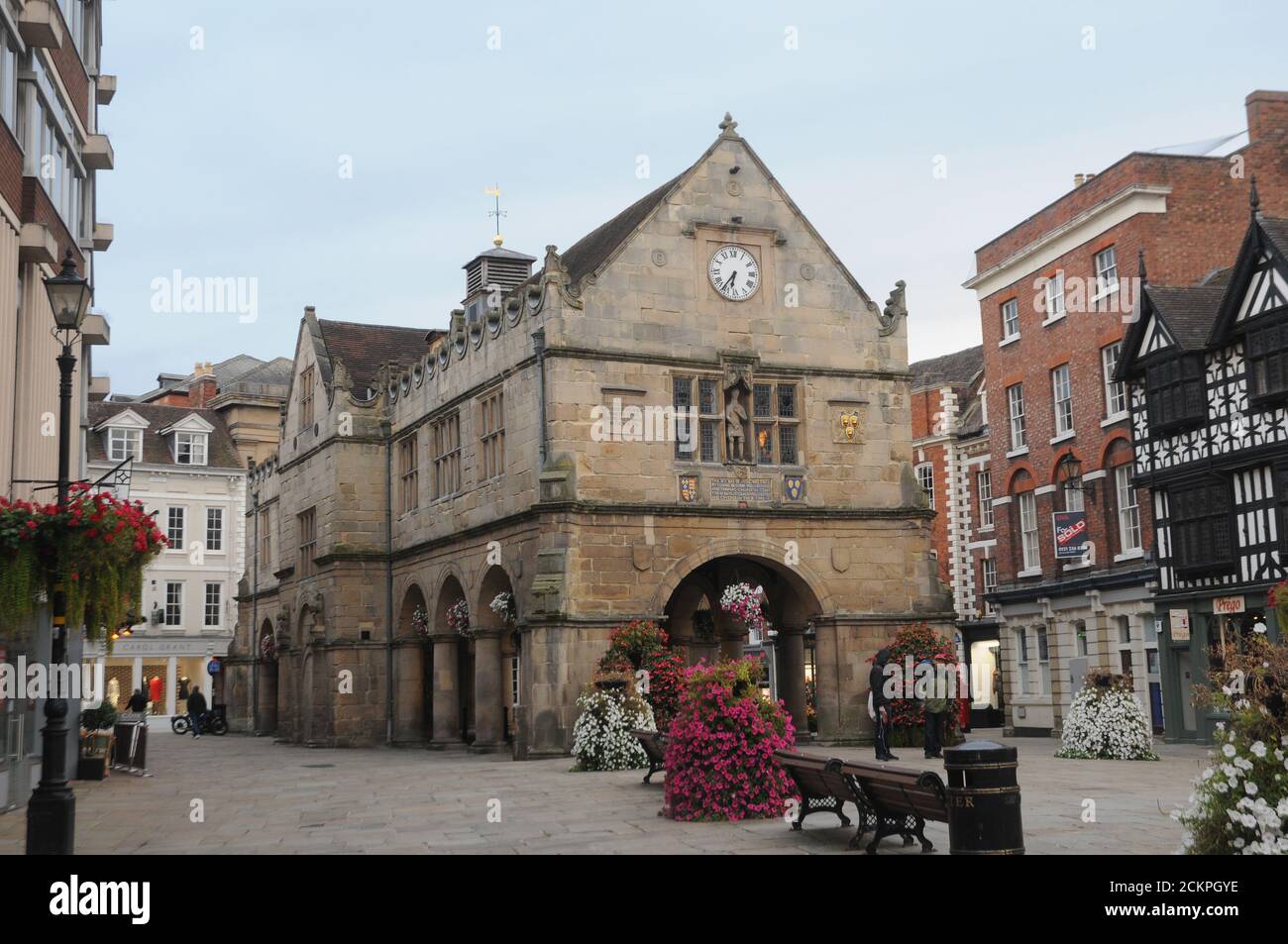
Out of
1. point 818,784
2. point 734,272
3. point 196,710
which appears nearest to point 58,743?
point 818,784

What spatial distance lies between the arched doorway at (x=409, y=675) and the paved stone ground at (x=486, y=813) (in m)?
7.68

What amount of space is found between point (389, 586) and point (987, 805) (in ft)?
85.6

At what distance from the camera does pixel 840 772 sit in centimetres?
1255

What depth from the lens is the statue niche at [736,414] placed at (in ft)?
90.7

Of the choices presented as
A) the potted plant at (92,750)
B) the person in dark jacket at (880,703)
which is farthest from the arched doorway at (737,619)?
the potted plant at (92,750)

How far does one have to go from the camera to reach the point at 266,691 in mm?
45281

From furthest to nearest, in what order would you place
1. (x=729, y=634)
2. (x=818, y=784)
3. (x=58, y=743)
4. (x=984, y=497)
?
1. (x=984, y=497)
2. (x=729, y=634)
3. (x=818, y=784)
4. (x=58, y=743)

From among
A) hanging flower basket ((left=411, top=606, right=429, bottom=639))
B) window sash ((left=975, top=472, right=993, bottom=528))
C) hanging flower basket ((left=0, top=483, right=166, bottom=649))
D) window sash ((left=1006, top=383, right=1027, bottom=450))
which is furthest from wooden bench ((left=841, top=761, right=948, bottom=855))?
window sash ((left=975, top=472, right=993, bottom=528))

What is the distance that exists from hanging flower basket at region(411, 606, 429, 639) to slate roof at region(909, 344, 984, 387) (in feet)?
78.3

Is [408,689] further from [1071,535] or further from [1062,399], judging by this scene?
[1062,399]

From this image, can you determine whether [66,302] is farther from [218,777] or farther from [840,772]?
[218,777]
